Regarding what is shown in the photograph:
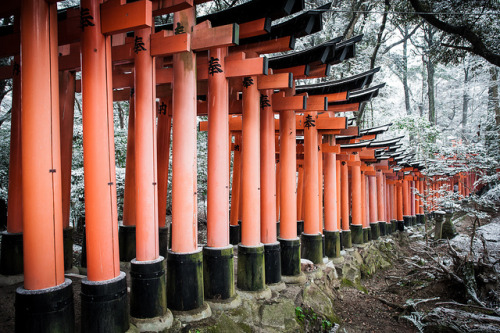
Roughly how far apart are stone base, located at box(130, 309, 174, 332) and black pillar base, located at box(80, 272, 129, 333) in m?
0.43

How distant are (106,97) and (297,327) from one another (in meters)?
4.48

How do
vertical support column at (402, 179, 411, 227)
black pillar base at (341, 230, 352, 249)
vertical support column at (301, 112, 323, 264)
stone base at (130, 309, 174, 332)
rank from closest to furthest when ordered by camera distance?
stone base at (130, 309, 174, 332) < vertical support column at (301, 112, 323, 264) < black pillar base at (341, 230, 352, 249) < vertical support column at (402, 179, 411, 227)

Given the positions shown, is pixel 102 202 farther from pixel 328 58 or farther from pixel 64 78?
pixel 328 58

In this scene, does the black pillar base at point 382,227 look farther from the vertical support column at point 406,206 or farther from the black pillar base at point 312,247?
the black pillar base at point 312,247

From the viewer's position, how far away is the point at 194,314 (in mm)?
4918

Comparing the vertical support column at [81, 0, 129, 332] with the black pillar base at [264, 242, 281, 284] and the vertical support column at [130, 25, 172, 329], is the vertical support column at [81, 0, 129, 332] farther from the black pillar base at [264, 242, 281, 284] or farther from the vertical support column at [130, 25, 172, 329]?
the black pillar base at [264, 242, 281, 284]

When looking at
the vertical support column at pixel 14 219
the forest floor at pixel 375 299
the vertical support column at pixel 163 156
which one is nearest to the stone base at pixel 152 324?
the forest floor at pixel 375 299

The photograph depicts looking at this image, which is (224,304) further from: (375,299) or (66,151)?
(375,299)

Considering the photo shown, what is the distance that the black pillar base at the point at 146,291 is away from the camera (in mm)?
4514

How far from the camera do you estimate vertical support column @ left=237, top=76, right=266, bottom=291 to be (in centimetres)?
616

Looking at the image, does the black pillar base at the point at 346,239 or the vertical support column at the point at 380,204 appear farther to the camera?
the vertical support column at the point at 380,204

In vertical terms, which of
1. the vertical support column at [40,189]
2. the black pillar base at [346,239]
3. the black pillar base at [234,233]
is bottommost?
the black pillar base at [346,239]

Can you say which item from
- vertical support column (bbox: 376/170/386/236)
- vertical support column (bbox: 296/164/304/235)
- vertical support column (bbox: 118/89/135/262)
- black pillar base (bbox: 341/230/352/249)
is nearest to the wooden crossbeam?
vertical support column (bbox: 118/89/135/262)

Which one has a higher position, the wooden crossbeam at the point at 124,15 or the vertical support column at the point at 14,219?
the wooden crossbeam at the point at 124,15
